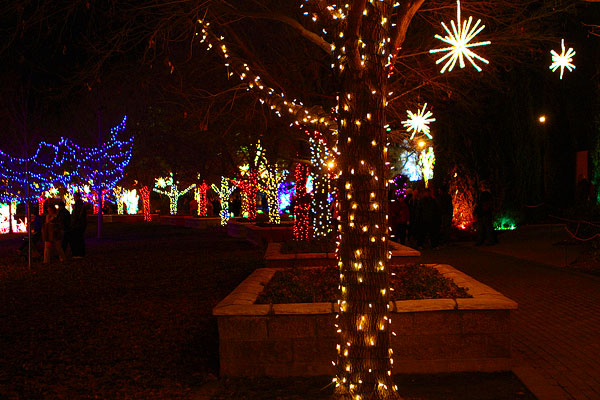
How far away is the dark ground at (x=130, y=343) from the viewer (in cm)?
551

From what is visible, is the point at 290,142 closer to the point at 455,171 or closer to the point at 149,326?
the point at 455,171

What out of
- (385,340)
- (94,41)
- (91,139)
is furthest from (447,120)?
(91,139)

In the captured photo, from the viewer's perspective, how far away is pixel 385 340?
445cm

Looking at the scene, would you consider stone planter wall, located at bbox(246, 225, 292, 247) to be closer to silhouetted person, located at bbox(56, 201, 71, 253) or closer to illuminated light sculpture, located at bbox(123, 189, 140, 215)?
silhouetted person, located at bbox(56, 201, 71, 253)

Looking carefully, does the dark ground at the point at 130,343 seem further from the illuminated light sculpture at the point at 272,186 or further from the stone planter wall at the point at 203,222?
the stone planter wall at the point at 203,222

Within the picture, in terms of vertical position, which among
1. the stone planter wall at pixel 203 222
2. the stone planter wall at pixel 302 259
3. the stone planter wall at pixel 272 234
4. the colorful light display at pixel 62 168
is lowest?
the stone planter wall at pixel 302 259

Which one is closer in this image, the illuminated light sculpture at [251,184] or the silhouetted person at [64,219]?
the silhouetted person at [64,219]

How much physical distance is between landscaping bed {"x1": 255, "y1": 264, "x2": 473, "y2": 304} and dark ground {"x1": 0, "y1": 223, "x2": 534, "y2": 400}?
3.24 ft

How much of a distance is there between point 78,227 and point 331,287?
11.8 metres

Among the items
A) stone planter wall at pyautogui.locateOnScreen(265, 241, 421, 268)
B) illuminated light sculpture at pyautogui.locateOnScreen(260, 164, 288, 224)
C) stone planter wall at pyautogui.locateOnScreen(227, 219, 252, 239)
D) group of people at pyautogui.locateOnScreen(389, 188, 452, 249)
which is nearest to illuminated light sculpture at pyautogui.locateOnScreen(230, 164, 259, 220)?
illuminated light sculpture at pyautogui.locateOnScreen(260, 164, 288, 224)

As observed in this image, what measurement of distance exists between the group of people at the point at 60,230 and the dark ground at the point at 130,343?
1621 mm

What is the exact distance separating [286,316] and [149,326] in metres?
3.11

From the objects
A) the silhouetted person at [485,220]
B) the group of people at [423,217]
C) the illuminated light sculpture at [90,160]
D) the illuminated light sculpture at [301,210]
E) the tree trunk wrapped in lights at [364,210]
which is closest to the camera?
the tree trunk wrapped in lights at [364,210]

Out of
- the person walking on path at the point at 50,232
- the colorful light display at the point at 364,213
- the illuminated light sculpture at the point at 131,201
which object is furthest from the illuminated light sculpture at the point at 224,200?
the colorful light display at the point at 364,213
